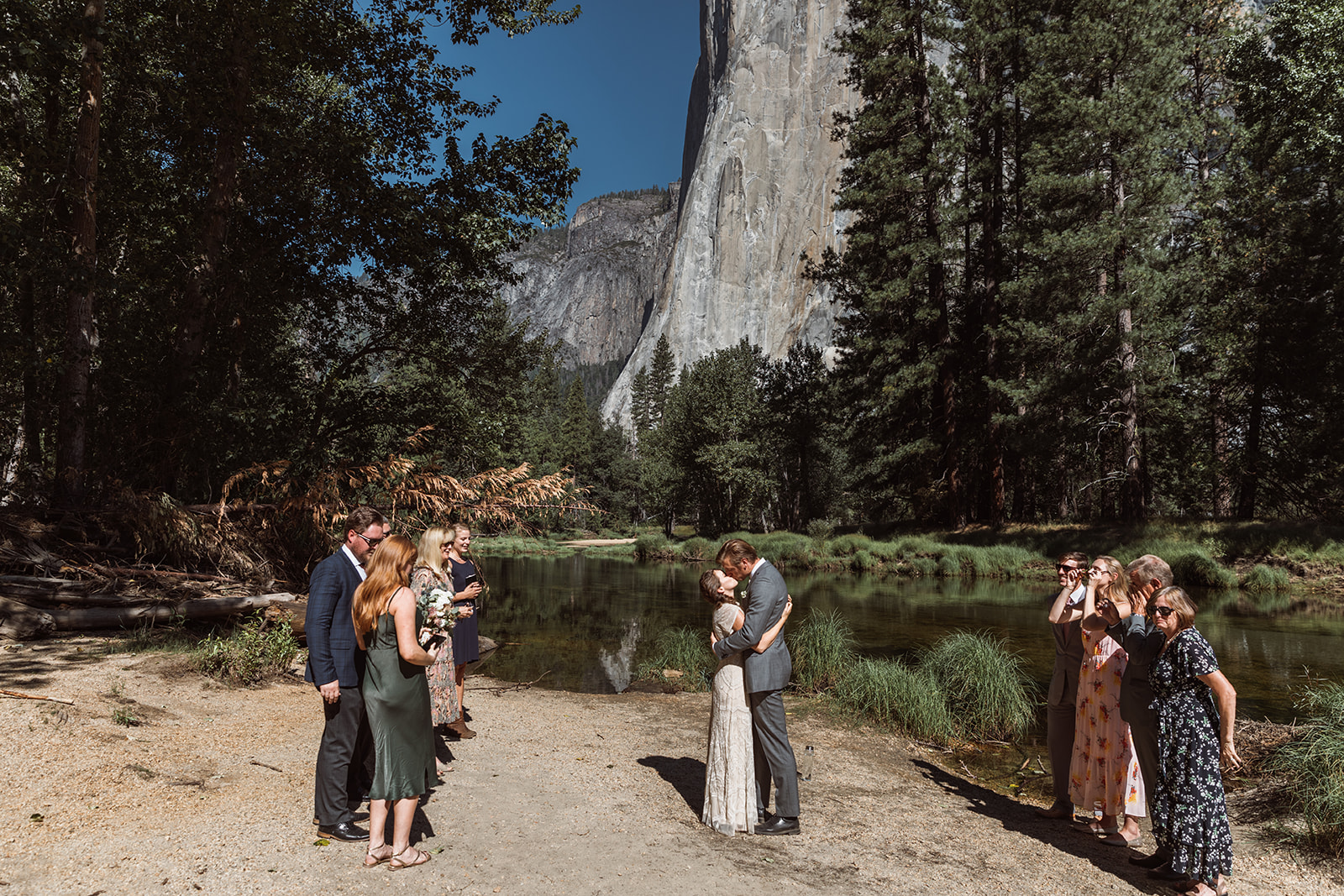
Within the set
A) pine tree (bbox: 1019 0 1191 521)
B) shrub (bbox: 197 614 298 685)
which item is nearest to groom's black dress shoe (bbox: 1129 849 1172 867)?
shrub (bbox: 197 614 298 685)

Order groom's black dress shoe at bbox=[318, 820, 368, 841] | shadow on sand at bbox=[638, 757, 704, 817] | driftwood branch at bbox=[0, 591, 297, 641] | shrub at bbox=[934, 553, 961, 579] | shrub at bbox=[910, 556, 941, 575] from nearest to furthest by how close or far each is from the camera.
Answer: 1. groom's black dress shoe at bbox=[318, 820, 368, 841]
2. shadow on sand at bbox=[638, 757, 704, 817]
3. driftwood branch at bbox=[0, 591, 297, 641]
4. shrub at bbox=[934, 553, 961, 579]
5. shrub at bbox=[910, 556, 941, 575]

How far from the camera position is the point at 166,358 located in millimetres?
10562

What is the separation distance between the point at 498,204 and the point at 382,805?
1068 centimetres

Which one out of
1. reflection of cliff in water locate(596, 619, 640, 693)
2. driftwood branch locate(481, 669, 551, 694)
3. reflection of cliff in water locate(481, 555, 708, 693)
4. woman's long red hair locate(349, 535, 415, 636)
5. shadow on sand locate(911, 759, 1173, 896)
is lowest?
reflection of cliff in water locate(596, 619, 640, 693)

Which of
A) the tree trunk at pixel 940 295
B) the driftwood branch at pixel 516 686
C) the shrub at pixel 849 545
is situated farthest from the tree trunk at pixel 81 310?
the shrub at pixel 849 545

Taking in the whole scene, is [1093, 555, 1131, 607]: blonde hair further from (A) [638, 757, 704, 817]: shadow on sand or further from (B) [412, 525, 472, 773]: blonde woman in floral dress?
(B) [412, 525, 472, 773]: blonde woman in floral dress

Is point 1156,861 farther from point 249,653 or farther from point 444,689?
point 249,653

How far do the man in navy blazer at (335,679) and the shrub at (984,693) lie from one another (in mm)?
6758

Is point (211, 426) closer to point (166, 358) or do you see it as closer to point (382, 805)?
point (166, 358)

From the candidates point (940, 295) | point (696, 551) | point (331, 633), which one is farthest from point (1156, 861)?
point (696, 551)

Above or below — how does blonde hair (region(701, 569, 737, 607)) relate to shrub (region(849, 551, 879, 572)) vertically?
above

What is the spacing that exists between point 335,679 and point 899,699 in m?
6.64

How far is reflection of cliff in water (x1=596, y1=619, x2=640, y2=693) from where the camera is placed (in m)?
11.4

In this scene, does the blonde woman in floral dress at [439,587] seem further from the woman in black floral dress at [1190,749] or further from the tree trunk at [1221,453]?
the tree trunk at [1221,453]
